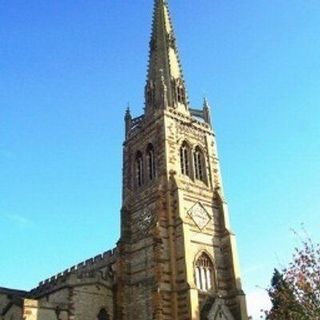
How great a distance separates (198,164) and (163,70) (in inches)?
425

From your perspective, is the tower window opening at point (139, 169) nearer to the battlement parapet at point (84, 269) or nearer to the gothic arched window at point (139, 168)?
the gothic arched window at point (139, 168)

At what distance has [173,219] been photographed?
3878cm

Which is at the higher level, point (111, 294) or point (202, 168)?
point (202, 168)

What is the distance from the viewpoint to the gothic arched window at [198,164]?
1719 inches

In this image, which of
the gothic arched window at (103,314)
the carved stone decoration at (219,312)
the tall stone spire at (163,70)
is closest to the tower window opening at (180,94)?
the tall stone spire at (163,70)

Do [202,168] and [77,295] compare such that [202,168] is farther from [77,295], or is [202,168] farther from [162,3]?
[162,3]

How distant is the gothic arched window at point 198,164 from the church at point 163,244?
0.09 metres

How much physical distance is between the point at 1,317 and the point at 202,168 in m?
20.7

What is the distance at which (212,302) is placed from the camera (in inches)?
1419

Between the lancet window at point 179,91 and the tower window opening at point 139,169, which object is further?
the lancet window at point 179,91

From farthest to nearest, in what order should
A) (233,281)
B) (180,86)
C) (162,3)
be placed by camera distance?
(162,3) → (180,86) → (233,281)

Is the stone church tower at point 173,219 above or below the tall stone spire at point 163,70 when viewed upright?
below

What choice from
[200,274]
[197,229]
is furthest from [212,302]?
[197,229]

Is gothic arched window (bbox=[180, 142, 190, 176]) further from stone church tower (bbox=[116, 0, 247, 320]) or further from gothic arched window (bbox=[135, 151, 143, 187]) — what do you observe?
gothic arched window (bbox=[135, 151, 143, 187])
